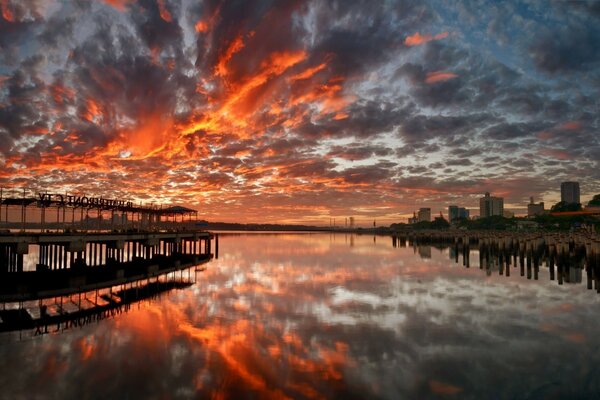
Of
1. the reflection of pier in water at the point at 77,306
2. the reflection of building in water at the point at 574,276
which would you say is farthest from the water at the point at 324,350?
the reflection of building in water at the point at 574,276

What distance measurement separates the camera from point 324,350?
53.6 feet

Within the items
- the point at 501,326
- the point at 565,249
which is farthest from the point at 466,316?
the point at 565,249

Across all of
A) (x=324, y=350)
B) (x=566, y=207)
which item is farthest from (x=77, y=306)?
(x=566, y=207)

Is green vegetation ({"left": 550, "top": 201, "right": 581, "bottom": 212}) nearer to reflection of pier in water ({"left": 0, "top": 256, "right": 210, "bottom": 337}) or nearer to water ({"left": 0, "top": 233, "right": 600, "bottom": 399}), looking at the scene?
water ({"left": 0, "top": 233, "right": 600, "bottom": 399})

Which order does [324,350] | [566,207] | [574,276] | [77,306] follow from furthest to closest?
1. [566,207]
2. [574,276]
3. [77,306]
4. [324,350]

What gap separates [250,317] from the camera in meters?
22.8

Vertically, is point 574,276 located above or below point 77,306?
below

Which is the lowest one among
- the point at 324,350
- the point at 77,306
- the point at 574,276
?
the point at 574,276

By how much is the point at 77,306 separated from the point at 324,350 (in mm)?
17028

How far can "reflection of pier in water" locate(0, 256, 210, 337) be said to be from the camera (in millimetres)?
19891

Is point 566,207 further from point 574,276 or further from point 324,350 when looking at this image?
point 324,350

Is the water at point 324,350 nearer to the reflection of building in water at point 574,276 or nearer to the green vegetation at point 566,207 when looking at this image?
the reflection of building in water at point 574,276

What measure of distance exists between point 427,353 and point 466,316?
316 inches

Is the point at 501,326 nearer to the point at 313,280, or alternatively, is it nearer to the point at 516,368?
the point at 516,368
